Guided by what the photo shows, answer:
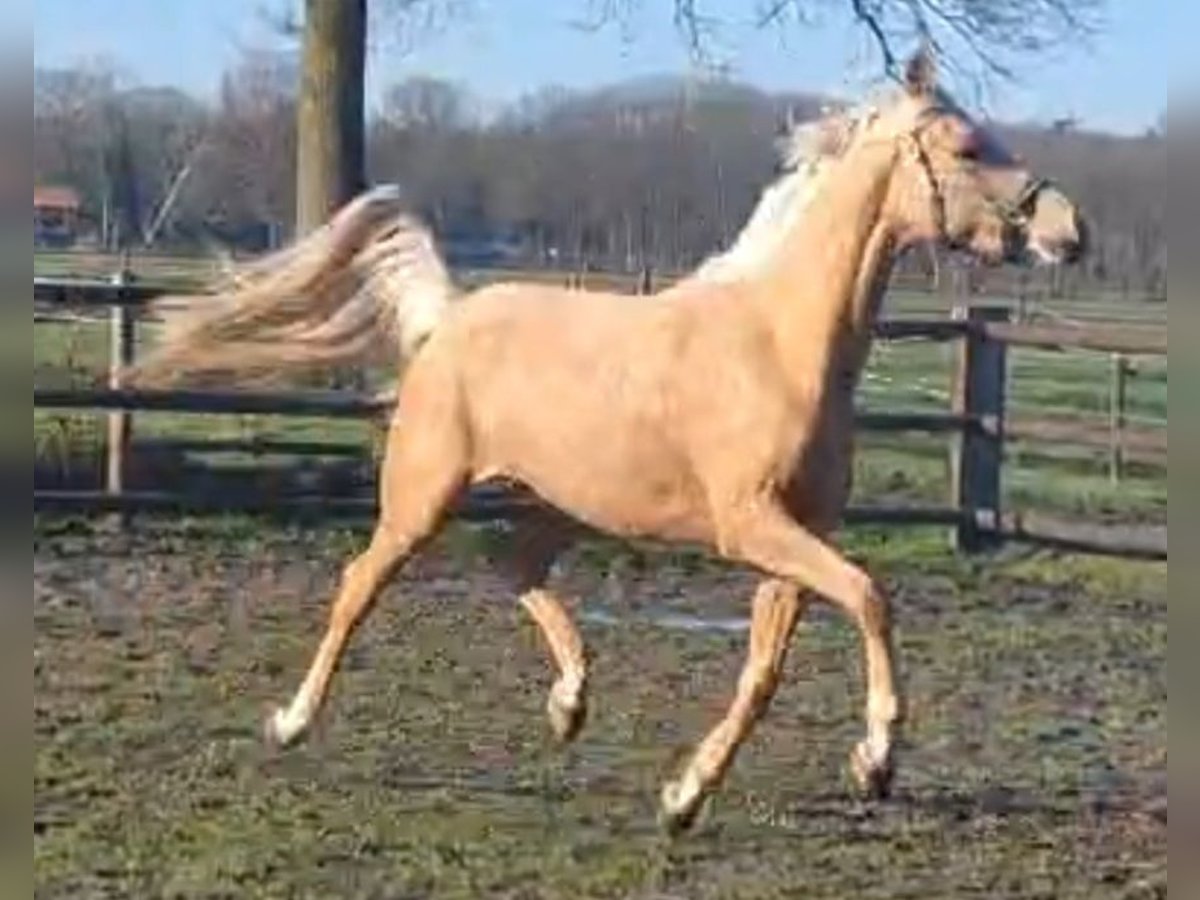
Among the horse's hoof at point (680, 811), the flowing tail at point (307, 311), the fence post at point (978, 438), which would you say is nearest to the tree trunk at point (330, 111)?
the fence post at point (978, 438)

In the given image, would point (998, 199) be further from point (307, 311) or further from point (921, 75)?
point (307, 311)

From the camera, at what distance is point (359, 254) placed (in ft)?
21.5

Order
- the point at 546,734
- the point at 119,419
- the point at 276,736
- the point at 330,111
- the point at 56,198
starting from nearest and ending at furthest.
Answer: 1. the point at 56,198
2. the point at 276,736
3. the point at 546,734
4. the point at 119,419
5. the point at 330,111

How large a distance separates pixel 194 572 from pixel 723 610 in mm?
2102

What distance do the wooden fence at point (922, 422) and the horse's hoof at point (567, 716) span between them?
456 centimetres

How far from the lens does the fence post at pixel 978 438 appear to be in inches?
438

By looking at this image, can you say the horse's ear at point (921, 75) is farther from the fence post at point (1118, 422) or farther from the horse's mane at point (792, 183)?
the fence post at point (1118, 422)

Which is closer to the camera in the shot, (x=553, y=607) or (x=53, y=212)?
(x=53, y=212)

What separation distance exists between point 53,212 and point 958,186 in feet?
8.51

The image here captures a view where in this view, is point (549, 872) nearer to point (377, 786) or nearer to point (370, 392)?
point (377, 786)

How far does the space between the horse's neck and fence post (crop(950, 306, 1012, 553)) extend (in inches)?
233

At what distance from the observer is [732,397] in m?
5.23

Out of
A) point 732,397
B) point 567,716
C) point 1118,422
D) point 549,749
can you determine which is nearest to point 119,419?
point 1118,422

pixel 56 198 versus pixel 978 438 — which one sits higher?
pixel 56 198
